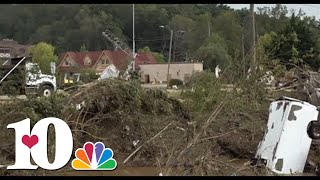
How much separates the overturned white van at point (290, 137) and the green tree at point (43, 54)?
5.29 meters

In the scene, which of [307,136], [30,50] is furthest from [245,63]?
[30,50]

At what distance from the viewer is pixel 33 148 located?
4.16 m

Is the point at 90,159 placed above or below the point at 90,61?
below

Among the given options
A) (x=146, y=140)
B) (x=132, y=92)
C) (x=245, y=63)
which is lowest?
(x=146, y=140)

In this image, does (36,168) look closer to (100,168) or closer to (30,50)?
(100,168)

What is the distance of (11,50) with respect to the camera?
1068 centimetres

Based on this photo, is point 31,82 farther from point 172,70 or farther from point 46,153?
point 172,70

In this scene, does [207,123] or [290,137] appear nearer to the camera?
[290,137]

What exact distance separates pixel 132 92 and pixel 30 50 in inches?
181

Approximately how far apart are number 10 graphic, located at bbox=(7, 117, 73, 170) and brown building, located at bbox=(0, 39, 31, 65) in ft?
18.5

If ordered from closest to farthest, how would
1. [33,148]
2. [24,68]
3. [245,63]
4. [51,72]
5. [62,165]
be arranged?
[33,148], [62,165], [245,63], [24,68], [51,72]

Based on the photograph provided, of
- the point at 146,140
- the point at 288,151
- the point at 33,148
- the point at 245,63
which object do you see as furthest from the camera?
the point at 245,63

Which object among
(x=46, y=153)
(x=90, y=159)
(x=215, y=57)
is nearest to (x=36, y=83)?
(x=46, y=153)

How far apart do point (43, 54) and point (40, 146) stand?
5.93 meters
